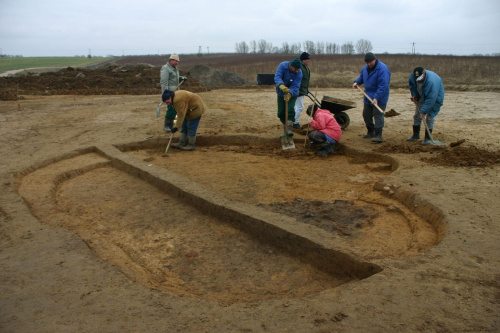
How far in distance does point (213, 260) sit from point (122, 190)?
2362 mm

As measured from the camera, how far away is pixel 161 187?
555cm

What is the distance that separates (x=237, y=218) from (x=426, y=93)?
162 inches

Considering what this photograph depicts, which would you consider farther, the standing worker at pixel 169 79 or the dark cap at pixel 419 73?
the standing worker at pixel 169 79

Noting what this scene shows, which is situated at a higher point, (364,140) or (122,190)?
(364,140)

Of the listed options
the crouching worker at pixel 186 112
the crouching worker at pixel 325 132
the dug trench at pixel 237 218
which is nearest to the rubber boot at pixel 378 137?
the dug trench at pixel 237 218

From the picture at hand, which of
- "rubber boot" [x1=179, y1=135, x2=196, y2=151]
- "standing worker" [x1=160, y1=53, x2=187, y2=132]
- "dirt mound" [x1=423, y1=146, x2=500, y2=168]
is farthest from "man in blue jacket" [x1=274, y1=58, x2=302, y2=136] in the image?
"dirt mound" [x1=423, y1=146, x2=500, y2=168]

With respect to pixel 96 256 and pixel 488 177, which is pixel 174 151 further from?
pixel 488 177

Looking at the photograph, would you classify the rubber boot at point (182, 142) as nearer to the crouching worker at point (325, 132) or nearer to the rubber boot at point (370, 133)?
the crouching worker at point (325, 132)

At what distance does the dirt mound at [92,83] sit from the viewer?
16859 millimetres

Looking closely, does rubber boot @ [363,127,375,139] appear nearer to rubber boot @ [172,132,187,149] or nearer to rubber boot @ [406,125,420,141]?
rubber boot @ [406,125,420,141]

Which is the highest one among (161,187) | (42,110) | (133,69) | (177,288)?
(133,69)

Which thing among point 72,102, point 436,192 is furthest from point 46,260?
point 72,102

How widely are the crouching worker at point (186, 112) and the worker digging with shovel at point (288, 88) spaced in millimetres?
1510

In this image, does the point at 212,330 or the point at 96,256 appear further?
the point at 96,256
